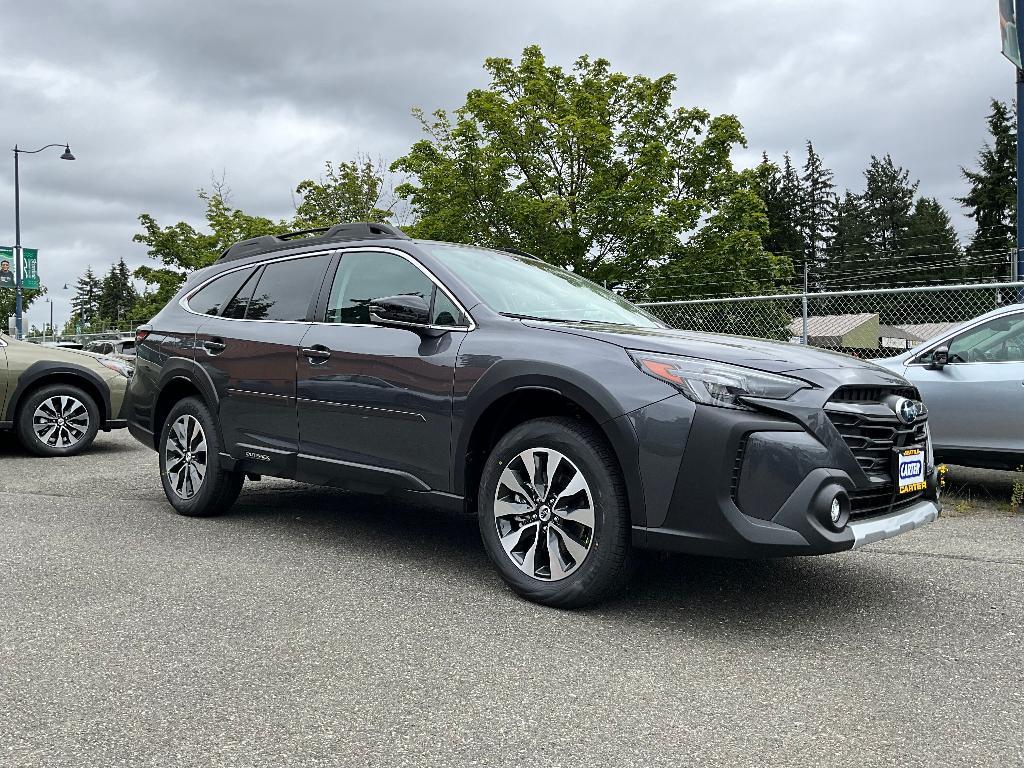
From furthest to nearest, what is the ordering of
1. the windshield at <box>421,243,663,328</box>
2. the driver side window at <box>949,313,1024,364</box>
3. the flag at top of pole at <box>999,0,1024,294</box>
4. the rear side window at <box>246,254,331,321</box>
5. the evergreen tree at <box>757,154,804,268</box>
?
the evergreen tree at <box>757,154,804,268</box> < the flag at top of pole at <box>999,0,1024,294</box> < the driver side window at <box>949,313,1024,364</box> < the rear side window at <box>246,254,331,321</box> < the windshield at <box>421,243,663,328</box>

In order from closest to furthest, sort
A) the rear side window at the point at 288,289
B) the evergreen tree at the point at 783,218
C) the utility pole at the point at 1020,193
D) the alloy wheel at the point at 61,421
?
the rear side window at the point at 288,289 < the alloy wheel at the point at 61,421 < the utility pole at the point at 1020,193 < the evergreen tree at the point at 783,218

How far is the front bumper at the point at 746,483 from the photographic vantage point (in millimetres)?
3455

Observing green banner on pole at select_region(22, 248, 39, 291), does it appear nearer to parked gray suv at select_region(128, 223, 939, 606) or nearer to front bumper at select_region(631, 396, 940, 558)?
parked gray suv at select_region(128, 223, 939, 606)

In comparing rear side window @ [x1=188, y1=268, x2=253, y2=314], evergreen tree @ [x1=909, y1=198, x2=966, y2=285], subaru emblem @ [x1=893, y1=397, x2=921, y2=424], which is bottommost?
subaru emblem @ [x1=893, y1=397, x2=921, y2=424]

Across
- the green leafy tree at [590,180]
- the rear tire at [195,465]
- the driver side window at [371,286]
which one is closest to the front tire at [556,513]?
the driver side window at [371,286]

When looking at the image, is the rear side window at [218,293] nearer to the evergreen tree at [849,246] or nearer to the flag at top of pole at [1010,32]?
the flag at top of pole at [1010,32]

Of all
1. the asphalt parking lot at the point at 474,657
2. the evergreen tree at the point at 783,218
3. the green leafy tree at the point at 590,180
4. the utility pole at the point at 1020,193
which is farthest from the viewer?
the evergreen tree at the point at 783,218

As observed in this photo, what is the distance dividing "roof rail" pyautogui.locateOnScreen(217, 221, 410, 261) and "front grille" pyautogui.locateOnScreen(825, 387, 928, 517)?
2461 mm

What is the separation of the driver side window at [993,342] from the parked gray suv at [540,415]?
9.55 ft

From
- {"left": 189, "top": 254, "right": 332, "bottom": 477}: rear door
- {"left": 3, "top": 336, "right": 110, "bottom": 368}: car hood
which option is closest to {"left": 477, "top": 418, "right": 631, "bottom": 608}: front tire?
{"left": 189, "top": 254, "right": 332, "bottom": 477}: rear door

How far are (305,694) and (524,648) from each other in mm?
863

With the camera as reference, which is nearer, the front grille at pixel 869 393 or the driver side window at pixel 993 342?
the front grille at pixel 869 393

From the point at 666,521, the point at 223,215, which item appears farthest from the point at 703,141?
the point at 666,521

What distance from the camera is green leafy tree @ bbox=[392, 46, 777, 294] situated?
83.6 ft
